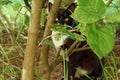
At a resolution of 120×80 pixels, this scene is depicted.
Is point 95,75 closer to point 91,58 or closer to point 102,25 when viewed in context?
point 91,58

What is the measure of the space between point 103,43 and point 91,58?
1904mm

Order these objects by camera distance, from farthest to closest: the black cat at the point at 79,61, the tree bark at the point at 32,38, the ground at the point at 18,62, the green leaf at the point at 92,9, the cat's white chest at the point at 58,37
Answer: the black cat at the point at 79,61 < the ground at the point at 18,62 < the cat's white chest at the point at 58,37 < the tree bark at the point at 32,38 < the green leaf at the point at 92,9

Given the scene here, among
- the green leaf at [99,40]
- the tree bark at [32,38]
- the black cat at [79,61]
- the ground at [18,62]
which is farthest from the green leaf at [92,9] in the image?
the black cat at [79,61]

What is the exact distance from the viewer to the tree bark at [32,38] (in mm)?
1082

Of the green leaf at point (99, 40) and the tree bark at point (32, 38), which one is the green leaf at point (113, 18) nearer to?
the green leaf at point (99, 40)

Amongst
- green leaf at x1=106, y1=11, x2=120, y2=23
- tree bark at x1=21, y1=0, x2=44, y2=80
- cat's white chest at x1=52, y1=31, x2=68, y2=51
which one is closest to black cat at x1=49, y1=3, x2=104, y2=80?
cat's white chest at x1=52, y1=31, x2=68, y2=51

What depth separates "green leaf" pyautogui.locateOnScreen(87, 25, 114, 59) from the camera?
79cm

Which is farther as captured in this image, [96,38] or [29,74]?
[29,74]

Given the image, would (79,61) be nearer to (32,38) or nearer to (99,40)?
(32,38)

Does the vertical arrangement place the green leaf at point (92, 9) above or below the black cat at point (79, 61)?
above

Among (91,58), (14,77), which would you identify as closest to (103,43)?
(14,77)

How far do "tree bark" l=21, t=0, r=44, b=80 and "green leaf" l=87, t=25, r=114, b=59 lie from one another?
1.06ft

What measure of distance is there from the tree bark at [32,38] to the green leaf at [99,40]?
1.06 ft

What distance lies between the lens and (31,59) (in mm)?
1129
